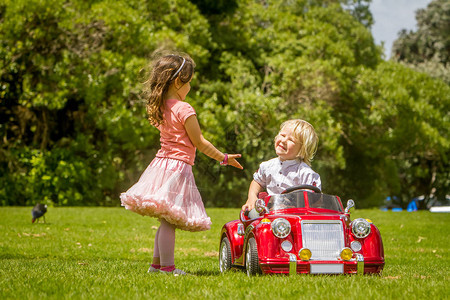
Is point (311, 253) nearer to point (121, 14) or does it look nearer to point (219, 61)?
point (121, 14)

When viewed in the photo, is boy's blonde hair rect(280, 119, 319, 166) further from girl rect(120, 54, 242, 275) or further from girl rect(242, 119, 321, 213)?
girl rect(120, 54, 242, 275)

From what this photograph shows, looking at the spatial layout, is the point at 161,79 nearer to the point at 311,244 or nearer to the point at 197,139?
the point at 197,139

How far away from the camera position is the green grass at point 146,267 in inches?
144

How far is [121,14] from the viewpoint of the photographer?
712 inches

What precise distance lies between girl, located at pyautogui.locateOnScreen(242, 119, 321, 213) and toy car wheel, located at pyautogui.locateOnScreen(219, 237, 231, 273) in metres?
0.41

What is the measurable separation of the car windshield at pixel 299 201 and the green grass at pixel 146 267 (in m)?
0.63

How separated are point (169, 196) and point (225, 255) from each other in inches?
36.9

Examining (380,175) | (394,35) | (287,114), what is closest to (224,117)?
(287,114)

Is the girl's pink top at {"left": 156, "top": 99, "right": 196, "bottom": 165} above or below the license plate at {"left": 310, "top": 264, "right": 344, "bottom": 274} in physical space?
above

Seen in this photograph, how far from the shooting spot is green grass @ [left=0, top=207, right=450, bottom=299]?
144 inches

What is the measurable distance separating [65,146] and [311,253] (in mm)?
18144

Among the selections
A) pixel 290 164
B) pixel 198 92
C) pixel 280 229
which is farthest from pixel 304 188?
pixel 198 92

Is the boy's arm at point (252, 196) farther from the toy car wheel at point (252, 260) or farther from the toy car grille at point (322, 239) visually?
the toy car grille at point (322, 239)

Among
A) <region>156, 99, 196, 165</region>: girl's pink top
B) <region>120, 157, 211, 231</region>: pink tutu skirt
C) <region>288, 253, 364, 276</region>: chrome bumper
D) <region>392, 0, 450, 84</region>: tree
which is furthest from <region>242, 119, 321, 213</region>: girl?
<region>392, 0, 450, 84</region>: tree
